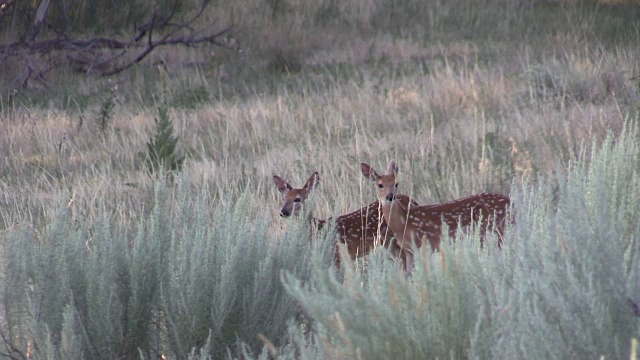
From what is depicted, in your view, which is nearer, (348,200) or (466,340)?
(466,340)

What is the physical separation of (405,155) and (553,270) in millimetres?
5386

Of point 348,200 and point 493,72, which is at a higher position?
point 493,72

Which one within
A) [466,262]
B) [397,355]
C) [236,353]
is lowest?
[236,353]

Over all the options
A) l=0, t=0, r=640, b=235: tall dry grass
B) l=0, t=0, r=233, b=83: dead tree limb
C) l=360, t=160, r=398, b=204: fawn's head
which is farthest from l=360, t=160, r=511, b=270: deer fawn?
l=0, t=0, r=233, b=83: dead tree limb

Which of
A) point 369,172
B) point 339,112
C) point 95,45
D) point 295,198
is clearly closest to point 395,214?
point 369,172

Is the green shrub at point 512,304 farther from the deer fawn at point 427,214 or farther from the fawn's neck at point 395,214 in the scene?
the fawn's neck at point 395,214

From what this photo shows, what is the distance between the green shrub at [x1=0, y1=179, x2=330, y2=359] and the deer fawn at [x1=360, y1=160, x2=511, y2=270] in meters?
1.44

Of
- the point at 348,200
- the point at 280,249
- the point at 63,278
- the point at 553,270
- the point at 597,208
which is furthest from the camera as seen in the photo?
the point at 348,200

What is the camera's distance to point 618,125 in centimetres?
776

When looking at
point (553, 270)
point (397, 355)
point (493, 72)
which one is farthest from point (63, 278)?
point (493, 72)

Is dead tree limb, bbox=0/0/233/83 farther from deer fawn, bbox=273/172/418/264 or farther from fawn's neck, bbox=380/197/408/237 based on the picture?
fawn's neck, bbox=380/197/408/237

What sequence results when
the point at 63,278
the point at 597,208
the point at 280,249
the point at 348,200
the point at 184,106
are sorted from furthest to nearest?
the point at 184,106
the point at 348,200
the point at 280,249
the point at 63,278
the point at 597,208

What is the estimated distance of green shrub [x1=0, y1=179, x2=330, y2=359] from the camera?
13.0 feet

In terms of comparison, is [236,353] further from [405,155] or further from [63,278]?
[405,155]
